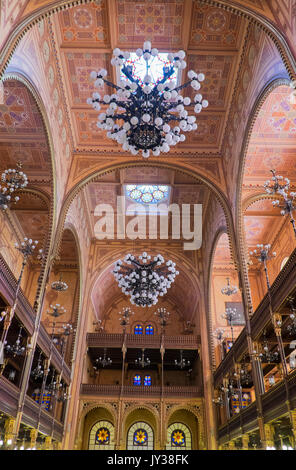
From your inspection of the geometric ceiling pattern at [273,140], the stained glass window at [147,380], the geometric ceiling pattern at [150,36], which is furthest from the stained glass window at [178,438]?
the geometric ceiling pattern at [150,36]

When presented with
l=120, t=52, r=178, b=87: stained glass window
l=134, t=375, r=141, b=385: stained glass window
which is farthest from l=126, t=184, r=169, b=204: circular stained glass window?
l=134, t=375, r=141, b=385: stained glass window

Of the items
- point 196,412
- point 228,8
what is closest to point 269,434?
point 196,412

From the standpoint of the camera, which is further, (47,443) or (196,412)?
(196,412)

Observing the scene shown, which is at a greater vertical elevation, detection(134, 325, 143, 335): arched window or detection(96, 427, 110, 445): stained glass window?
detection(134, 325, 143, 335): arched window

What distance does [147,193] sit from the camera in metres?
19.9

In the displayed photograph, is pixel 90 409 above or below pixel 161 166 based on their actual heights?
below

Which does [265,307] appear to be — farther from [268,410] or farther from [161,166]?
[161,166]

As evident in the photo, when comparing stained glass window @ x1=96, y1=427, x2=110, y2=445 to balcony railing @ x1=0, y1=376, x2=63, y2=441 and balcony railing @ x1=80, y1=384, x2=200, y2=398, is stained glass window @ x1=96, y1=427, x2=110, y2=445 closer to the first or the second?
balcony railing @ x1=80, y1=384, x2=200, y2=398

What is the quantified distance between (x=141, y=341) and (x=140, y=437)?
6.21 m

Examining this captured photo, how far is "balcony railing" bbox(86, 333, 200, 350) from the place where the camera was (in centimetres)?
2130

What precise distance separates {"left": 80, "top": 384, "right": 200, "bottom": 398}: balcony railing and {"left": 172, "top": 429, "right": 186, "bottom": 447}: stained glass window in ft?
14.6

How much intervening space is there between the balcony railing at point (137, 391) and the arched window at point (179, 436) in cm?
425

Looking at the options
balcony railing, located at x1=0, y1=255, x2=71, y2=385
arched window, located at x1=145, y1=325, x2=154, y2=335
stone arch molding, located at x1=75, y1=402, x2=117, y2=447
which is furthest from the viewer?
arched window, located at x1=145, y1=325, x2=154, y2=335

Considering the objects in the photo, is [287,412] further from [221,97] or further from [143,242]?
[143,242]
